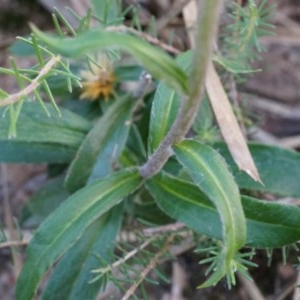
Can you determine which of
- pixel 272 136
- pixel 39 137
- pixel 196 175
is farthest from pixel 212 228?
pixel 272 136

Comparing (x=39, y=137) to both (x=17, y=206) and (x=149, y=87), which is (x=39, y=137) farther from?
(x=17, y=206)

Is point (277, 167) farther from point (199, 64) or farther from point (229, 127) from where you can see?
point (199, 64)

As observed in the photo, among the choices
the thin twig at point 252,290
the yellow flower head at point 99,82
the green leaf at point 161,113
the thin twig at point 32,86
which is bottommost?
the thin twig at point 252,290

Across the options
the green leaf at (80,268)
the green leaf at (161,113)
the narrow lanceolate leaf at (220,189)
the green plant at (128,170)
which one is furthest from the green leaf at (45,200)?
the narrow lanceolate leaf at (220,189)

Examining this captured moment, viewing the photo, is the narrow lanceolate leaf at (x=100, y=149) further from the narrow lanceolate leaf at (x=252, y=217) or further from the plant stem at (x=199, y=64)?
the plant stem at (x=199, y=64)

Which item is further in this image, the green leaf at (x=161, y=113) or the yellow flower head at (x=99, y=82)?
the yellow flower head at (x=99, y=82)

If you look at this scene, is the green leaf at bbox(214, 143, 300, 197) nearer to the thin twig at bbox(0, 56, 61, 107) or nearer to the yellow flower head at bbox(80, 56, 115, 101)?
the yellow flower head at bbox(80, 56, 115, 101)

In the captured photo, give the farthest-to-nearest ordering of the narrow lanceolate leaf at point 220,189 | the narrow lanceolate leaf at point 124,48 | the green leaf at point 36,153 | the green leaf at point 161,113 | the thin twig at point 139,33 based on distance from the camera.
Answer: the green leaf at point 36,153, the thin twig at point 139,33, the green leaf at point 161,113, the narrow lanceolate leaf at point 220,189, the narrow lanceolate leaf at point 124,48
